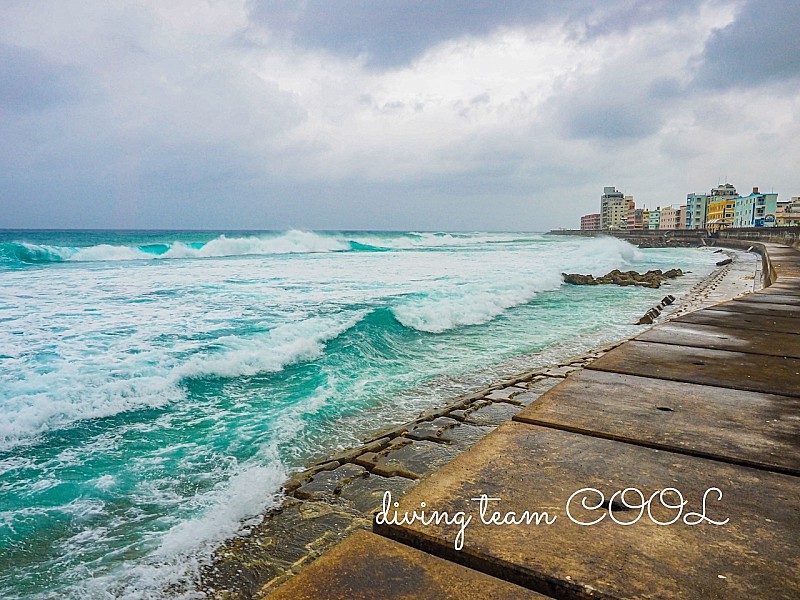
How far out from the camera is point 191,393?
18.7ft

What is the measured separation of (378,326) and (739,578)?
8.00 m

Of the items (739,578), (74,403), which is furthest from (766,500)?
(74,403)

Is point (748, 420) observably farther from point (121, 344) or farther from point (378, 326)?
point (121, 344)

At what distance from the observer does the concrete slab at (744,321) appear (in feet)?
15.1

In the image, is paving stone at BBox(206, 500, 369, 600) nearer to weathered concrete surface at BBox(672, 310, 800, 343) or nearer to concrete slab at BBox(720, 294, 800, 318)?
weathered concrete surface at BBox(672, 310, 800, 343)

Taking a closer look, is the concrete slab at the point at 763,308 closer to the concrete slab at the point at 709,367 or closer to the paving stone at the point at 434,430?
the concrete slab at the point at 709,367

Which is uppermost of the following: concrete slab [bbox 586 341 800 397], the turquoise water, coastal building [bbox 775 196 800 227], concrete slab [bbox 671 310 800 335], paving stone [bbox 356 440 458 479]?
coastal building [bbox 775 196 800 227]

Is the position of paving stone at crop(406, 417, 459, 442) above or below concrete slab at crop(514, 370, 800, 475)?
below

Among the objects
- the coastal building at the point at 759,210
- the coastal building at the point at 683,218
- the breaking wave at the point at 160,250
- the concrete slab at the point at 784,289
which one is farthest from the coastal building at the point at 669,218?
the concrete slab at the point at 784,289

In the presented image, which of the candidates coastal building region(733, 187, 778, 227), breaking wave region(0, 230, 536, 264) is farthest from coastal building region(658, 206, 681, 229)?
breaking wave region(0, 230, 536, 264)

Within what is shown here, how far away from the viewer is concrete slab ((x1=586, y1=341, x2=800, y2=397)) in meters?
2.81

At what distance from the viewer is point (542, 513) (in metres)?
1.43

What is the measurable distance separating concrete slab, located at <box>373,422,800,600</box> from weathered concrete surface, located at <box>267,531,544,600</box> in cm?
6

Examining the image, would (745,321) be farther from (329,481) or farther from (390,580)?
(390,580)
